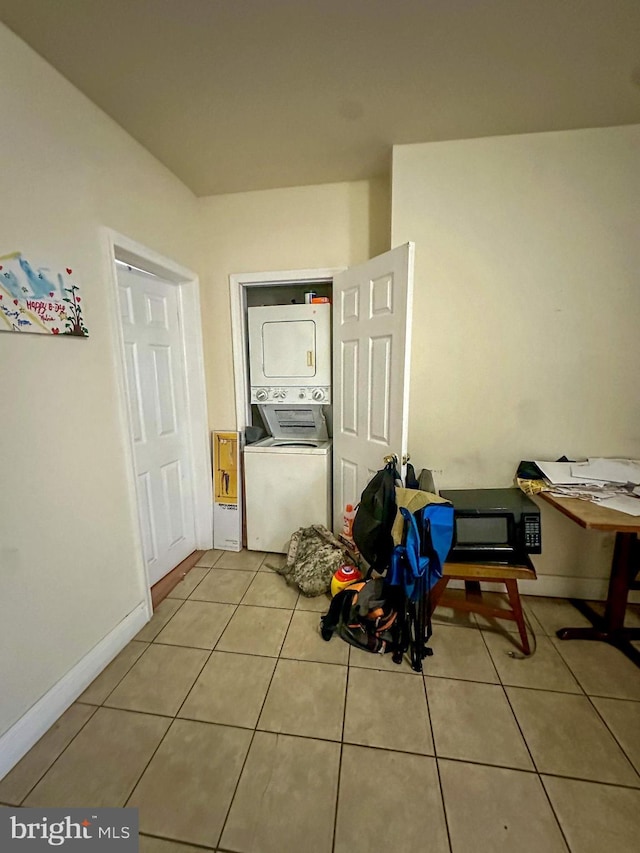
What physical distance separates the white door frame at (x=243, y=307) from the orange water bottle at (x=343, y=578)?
1210 millimetres

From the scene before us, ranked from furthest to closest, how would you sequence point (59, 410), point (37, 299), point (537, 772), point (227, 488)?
point (227, 488) → point (59, 410) → point (37, 299) → point (537, 772)

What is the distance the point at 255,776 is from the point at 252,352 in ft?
7.08

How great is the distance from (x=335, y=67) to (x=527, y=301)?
1382mm

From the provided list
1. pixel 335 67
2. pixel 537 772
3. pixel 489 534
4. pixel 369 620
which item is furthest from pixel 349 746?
pixel 335 67

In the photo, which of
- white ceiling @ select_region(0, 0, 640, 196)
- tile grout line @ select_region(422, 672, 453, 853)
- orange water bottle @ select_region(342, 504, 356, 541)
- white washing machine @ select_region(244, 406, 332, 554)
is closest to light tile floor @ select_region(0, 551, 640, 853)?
tile grout line @ select_region(422, 672, 453, 853)

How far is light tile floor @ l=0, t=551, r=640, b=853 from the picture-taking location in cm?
98

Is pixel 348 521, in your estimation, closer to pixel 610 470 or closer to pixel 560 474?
pixel 560 474

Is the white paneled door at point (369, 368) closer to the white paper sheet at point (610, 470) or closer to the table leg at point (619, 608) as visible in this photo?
the white paper sheet at point (610, 470)

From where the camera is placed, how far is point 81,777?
1.11 m

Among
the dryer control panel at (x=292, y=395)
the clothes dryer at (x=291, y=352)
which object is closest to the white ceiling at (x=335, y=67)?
the clothes dryer at (x=291, y=352)

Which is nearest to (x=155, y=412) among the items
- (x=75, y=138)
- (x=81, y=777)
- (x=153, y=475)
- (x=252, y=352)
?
(x=153, y=475)

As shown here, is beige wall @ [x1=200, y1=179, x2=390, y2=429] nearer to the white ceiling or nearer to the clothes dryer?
the clothes dryer

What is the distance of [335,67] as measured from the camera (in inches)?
50.8

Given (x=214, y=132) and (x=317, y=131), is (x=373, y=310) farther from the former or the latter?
(x=214, y=132)
